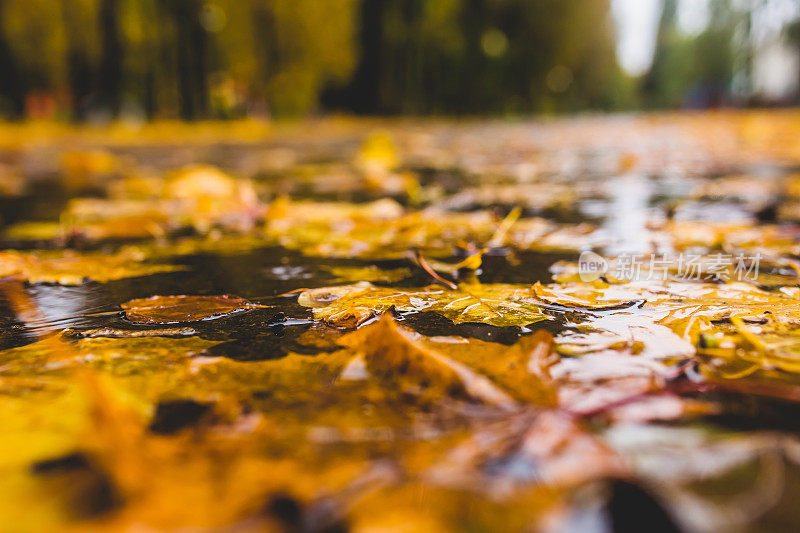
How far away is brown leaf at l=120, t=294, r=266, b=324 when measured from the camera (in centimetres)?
69

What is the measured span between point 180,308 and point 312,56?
46.2ft

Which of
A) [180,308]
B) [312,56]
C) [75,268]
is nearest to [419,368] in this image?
[180,308]

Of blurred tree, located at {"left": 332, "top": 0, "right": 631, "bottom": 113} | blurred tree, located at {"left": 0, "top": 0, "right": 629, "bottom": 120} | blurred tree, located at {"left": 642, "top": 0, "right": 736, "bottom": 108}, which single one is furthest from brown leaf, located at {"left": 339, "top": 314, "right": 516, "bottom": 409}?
blurred tree, located at {"left": 642, "top": 0, "right": 736, "bottom": 108}

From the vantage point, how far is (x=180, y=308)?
2.39ft

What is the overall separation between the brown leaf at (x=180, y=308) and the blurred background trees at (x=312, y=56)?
36.4ft

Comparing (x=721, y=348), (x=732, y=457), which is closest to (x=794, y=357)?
(x=721, y=348)

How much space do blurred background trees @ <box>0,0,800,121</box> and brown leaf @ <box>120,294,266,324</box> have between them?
1110cm

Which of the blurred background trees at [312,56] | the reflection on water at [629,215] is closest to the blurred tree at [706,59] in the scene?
the blurred background trees at [312,56]

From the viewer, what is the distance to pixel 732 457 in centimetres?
36

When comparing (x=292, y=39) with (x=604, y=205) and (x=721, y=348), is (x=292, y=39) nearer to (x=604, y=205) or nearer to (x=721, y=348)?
(x=604, y=205)

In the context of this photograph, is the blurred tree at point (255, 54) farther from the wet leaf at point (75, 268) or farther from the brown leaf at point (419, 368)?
the brown leaf at point (419, 368)

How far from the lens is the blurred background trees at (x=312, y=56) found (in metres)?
12.4

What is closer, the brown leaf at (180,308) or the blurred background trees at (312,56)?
the brown leaf at (180,308)

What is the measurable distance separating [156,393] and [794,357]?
0.55 m
